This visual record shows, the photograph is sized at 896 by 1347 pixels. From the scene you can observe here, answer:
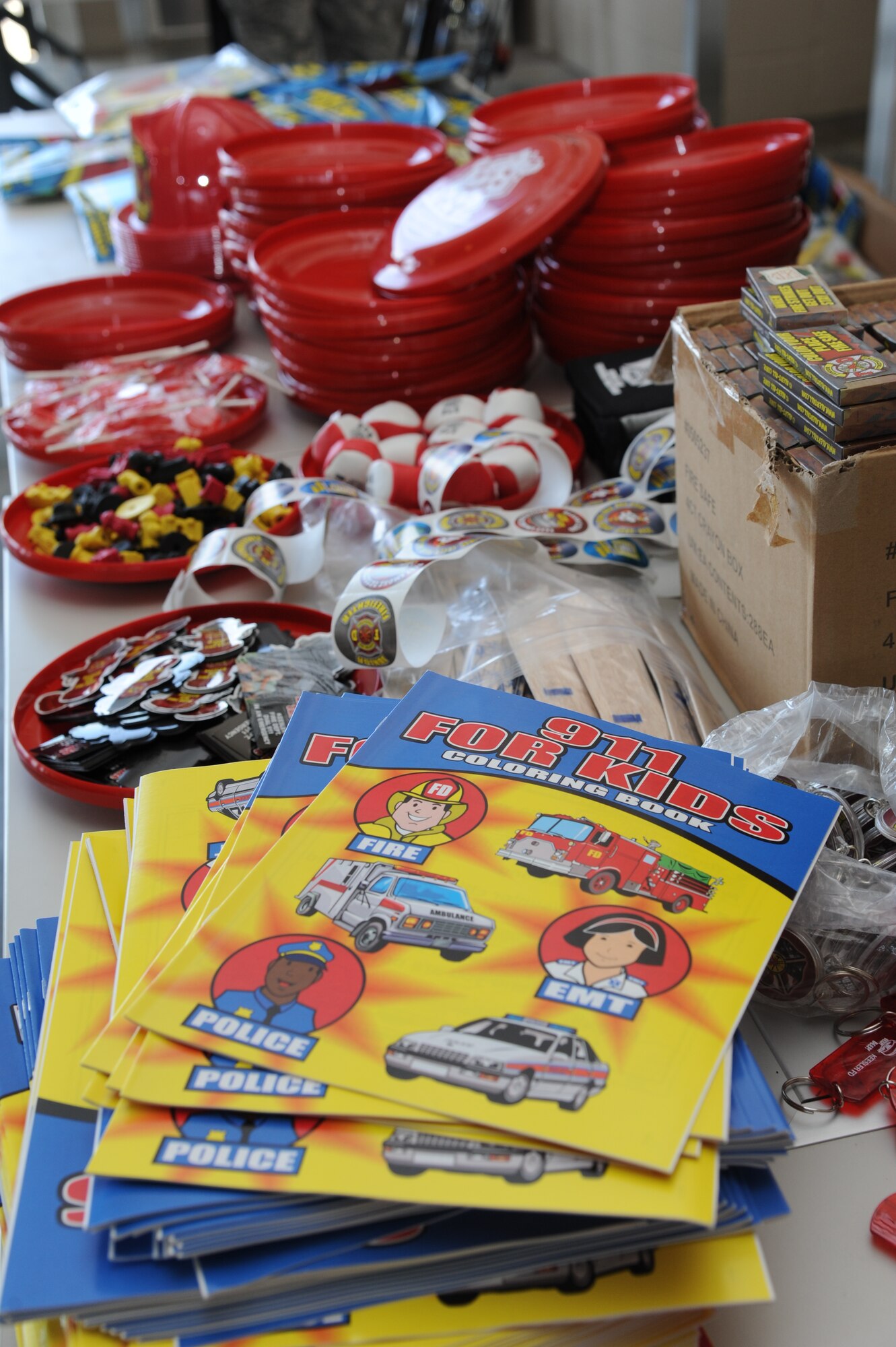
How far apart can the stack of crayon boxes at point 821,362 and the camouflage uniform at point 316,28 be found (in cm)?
524

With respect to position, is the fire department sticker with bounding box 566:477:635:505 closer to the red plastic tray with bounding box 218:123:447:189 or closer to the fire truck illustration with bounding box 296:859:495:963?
the fire truck illustration with bounding box 296:859:495:963

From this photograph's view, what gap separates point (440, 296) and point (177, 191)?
35.0 inches

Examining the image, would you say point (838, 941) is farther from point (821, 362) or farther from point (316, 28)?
point (316, 28)

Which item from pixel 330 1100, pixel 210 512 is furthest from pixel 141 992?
pixel 210 512

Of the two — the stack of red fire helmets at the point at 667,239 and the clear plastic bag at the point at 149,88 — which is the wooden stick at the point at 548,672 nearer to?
the stack of red fire helmets at the point at 667,239

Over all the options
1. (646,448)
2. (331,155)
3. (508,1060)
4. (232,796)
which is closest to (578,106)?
(331,155)

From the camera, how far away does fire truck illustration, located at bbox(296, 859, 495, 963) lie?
0.66 m

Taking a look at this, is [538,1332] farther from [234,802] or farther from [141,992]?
[234,802]

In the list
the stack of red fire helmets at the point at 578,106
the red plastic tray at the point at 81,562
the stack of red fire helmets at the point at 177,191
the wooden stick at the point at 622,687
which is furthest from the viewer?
the stack of red fire helmets at the point at 177,191

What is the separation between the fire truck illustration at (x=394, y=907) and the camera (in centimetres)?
66

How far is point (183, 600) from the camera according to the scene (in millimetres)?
1274

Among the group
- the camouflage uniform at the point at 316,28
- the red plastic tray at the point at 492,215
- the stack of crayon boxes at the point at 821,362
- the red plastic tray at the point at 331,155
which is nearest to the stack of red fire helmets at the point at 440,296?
the red plastic tray at the point at 492,215

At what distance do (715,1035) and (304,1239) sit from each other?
0.74 ft

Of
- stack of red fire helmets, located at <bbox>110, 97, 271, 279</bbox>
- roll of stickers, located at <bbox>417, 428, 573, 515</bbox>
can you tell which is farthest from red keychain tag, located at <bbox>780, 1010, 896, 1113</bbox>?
stack of red fire helmets, located at <bbox>110, 97, 271, 279</bbox>
